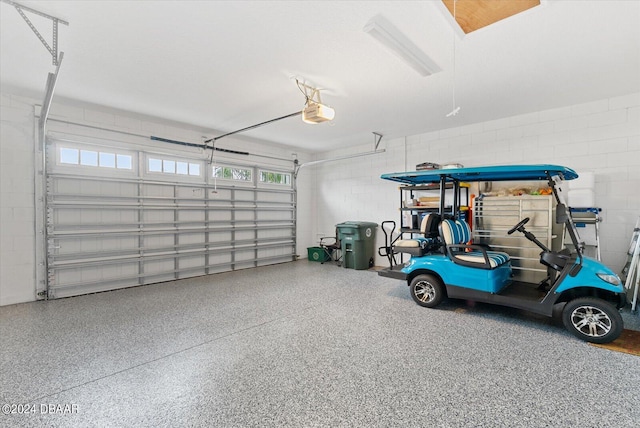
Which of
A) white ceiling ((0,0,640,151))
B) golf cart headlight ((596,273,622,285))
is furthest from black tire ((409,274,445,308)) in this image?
white ceiling ((0,0,640,151))

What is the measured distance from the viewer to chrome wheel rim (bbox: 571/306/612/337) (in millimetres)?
2836

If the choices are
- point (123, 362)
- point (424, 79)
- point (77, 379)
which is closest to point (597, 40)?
point (424, 79)

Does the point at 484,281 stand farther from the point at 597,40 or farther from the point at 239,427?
the point at 239,427

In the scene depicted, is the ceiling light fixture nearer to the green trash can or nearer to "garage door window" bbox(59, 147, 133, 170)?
the green trash can

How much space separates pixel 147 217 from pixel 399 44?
17.2ft

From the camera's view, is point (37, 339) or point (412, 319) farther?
point (412, 319)

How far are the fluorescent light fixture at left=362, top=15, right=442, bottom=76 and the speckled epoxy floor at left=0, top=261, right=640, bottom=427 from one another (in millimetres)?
2921

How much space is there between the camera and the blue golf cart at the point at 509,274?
2.90 meters

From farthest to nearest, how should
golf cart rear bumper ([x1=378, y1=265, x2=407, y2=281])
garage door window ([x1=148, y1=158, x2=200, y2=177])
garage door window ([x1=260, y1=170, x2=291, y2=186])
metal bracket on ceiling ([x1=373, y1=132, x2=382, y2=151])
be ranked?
garage door window ([x1=260, y1=170, x2=291, y2=186]), metal bracket on ceiling ([x1=373, y1=132, x2=382, y2=151]), garage door window ([x1=148, y1=158, x2=200, y2=177]), golf cart rear bumper ([x1=378, y1=265, x2=407, y2=281])

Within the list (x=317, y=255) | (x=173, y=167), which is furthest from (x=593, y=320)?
(x=173, y=167)

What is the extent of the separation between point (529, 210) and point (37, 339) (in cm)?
678

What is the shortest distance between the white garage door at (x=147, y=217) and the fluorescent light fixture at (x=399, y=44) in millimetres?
4841

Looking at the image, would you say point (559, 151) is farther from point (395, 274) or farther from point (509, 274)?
point (395, 274)

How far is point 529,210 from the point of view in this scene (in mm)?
4586
